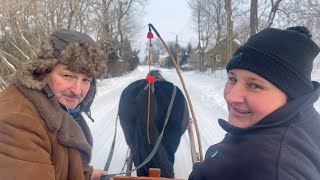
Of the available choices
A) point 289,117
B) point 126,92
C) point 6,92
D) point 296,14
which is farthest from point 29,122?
point 296,14

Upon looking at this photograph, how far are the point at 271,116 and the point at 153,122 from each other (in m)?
2.42

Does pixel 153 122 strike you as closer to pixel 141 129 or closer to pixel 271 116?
pixel 141 129

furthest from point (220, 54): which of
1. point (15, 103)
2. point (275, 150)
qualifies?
point (275, 150)

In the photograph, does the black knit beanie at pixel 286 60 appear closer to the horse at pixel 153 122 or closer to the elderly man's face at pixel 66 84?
the elderly man's face at pixel 66 84

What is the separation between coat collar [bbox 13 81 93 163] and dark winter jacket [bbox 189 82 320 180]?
69 cm

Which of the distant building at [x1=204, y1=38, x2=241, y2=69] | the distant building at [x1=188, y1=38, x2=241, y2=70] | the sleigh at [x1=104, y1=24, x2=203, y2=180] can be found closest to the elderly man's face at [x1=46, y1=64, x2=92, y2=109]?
the sleigh at [x1=104, y1=24, x2=203, y2=180]

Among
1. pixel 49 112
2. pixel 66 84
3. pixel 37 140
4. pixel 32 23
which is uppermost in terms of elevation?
pixel 32 23

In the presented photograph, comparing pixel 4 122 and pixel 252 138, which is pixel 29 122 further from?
pixel 252 138

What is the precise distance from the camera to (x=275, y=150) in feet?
3.52

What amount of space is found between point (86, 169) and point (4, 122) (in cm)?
61

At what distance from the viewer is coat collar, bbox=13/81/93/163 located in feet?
4.95

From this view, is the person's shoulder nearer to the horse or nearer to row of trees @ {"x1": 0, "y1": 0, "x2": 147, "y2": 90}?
the horse

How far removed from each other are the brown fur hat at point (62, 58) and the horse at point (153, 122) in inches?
66.5

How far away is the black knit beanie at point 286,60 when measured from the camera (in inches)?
47.4
